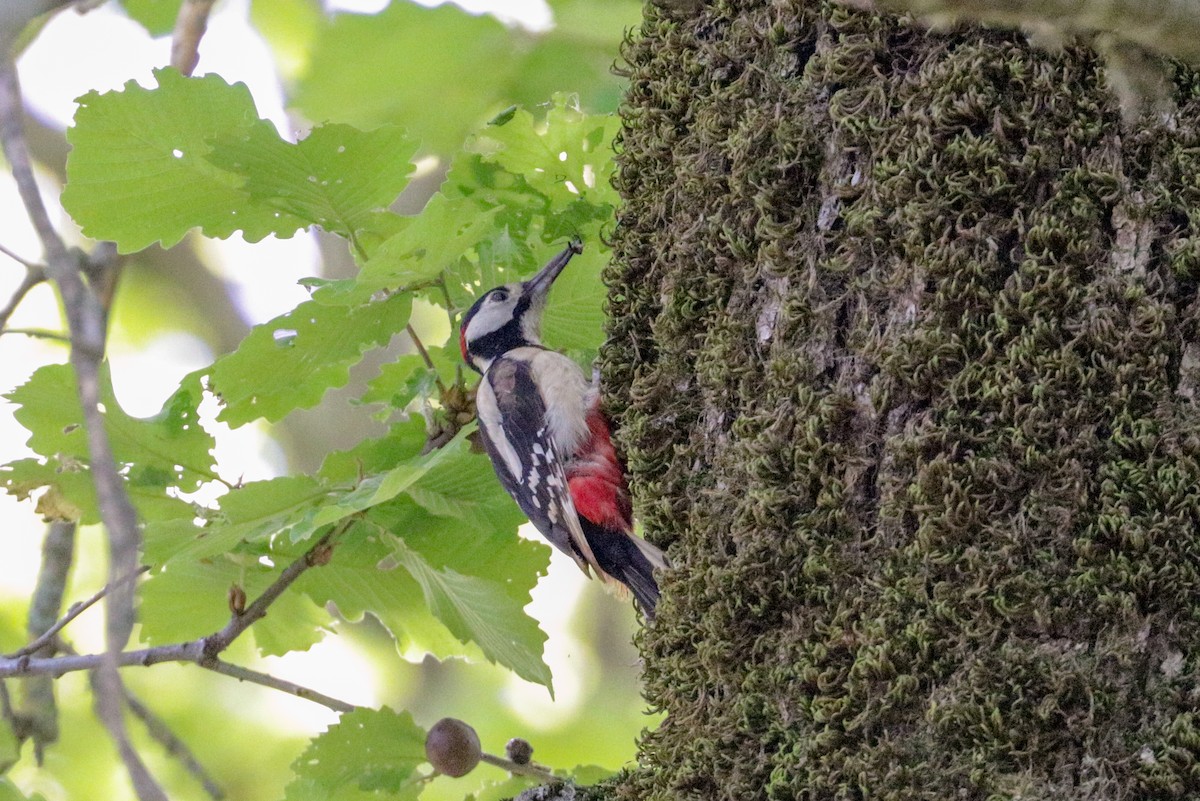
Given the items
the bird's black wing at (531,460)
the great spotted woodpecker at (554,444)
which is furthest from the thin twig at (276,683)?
the bird's black wing at (531,460)

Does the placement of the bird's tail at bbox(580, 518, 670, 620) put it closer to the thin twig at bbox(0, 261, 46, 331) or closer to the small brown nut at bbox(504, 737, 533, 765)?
the small brown nut at bbox(504, 737, 533, 765)

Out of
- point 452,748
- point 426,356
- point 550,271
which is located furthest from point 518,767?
point 550,271

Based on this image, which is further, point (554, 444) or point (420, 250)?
point (554, 444)

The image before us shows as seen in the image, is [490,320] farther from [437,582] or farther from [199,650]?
[199,650]

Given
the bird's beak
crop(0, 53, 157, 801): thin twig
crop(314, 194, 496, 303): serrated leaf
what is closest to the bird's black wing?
the bird's beak

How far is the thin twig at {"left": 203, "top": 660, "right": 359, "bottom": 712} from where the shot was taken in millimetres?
2116

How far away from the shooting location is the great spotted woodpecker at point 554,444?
8.43ft

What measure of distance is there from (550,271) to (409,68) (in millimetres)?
691

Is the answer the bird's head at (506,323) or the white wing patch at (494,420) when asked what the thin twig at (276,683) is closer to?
the white wing patch at (494,420)

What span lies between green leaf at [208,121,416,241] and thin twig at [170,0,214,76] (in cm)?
112

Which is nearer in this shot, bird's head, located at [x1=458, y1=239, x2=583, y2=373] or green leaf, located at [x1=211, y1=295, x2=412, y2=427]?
green leaf, located at [x1=211, y1=295, x2=412, y2=427]

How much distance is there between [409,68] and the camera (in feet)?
7.02

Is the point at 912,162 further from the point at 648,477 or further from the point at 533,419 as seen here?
the point at 533,419

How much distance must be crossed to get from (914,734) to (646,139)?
1091mm
